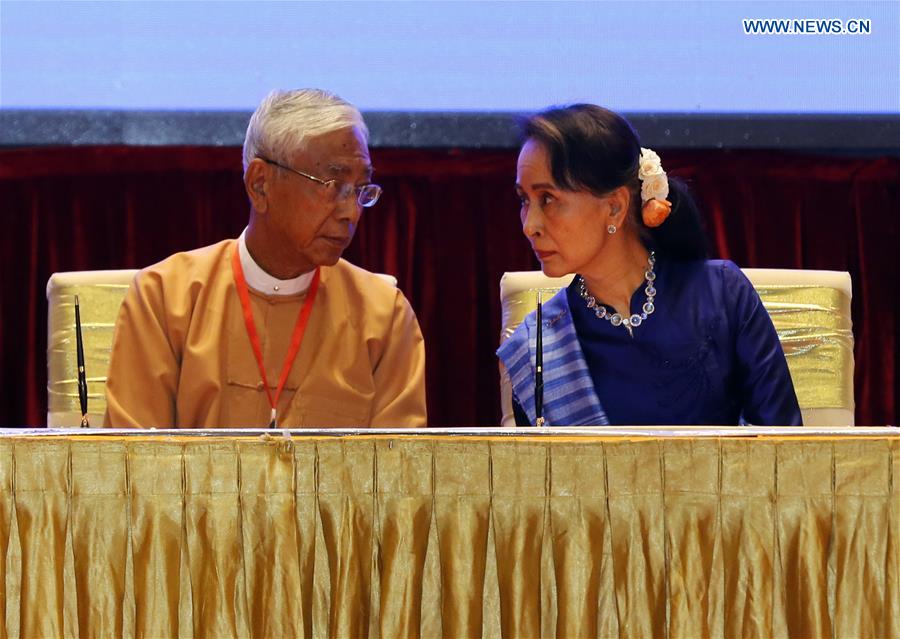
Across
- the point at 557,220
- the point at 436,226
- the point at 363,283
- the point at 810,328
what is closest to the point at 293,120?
the point at 363,283

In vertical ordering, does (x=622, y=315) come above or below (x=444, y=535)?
above

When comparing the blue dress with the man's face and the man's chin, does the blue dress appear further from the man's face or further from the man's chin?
the man's face

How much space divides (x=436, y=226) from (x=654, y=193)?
1054 millimetres

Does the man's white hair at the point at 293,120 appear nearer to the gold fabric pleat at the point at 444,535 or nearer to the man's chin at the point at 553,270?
the man's chin at the point at 553,270

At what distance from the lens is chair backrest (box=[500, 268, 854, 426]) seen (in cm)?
259

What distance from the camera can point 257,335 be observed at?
233cm

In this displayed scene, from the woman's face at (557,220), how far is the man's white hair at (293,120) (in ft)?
1.09

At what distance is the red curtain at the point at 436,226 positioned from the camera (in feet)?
10.6

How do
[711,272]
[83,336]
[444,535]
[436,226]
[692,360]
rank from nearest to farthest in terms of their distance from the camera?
1. [444,535]
2. [692,360]
3. [711,272]
4. [83,336]
5. [436,226]

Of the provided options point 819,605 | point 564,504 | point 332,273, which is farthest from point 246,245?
point 819,605

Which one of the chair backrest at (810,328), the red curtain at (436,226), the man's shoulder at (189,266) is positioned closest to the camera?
the man's shoulder at (189,266)

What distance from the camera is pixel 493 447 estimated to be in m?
1.50

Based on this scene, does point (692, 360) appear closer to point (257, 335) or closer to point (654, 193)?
point (654, 193)

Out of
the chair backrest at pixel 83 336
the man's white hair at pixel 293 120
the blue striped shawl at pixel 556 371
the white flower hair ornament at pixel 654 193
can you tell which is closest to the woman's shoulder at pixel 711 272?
the white flower hair ornament at pixel 654 193
